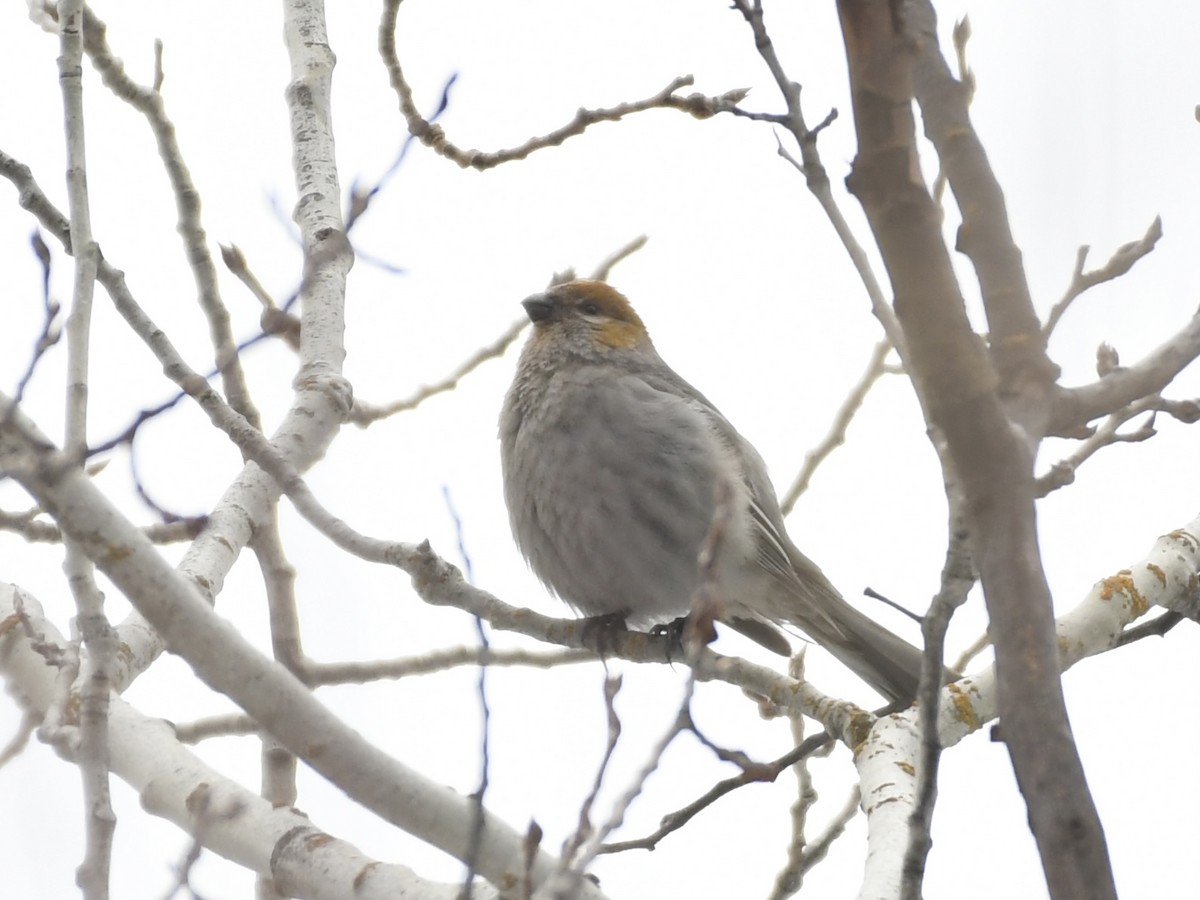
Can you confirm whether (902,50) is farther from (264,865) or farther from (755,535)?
(755,535)

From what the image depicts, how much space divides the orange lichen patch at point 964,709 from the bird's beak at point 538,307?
3466 mm

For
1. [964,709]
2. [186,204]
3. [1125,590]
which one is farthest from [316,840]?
[1125,590]

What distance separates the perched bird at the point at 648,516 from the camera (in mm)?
5574

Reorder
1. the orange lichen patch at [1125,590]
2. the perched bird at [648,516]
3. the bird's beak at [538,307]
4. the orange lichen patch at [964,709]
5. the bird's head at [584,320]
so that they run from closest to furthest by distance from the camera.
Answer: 1. the orange lichen patch at [964,709]
2. the orange lichen patch at [1125,590]
3. the perched bird at [648,516]
4. the bird's head at [584,320]
5. the bird's beak at [538,307]

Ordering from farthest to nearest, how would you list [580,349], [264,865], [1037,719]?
[580,349]
[264,865]
[1037,719]

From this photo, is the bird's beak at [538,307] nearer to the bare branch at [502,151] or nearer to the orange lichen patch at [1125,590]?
the bare branch at [502,151]

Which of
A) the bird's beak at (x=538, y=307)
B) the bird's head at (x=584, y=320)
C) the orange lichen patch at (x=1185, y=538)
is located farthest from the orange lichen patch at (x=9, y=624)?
the orange lichen patch at (x=1185, y=538)

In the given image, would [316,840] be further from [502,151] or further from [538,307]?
[538,307]

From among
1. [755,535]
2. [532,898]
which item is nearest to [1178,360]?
[532,898]

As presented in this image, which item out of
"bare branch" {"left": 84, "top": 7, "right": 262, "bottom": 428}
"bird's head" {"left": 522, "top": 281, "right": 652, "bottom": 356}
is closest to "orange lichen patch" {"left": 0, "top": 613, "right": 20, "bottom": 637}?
"bare branch" {"left": 84, "top": 7, "right": 262, "bottom": 428}

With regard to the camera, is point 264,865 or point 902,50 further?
point 264,865

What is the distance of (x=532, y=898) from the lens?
239 centimetres

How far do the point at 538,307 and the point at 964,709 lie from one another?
3562mm

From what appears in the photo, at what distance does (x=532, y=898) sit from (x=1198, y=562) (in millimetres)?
2793
